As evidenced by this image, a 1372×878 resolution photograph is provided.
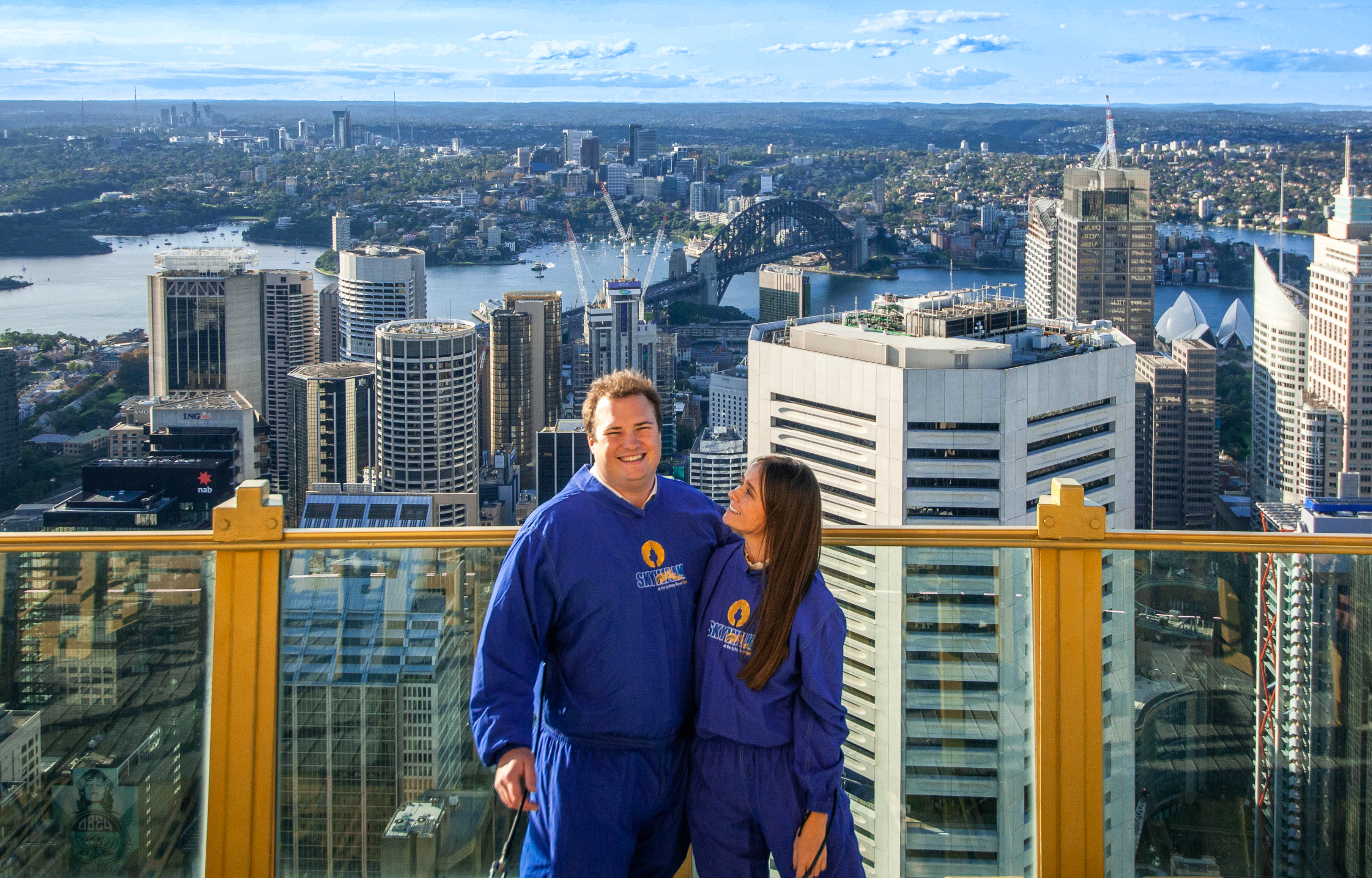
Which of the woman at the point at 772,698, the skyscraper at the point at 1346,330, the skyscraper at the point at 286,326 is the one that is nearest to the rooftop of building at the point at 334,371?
the skyscraper at the point at 286,326

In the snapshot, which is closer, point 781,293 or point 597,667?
point 597,667

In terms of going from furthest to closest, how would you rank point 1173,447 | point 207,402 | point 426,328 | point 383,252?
point 383,252 → point 426,328 → point 207,402 → point 1173,447

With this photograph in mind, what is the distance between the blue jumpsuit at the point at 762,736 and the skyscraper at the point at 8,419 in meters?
34.1

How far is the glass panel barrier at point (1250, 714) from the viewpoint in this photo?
1743mm

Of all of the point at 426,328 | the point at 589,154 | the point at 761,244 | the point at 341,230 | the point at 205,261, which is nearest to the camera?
the point at 426,328

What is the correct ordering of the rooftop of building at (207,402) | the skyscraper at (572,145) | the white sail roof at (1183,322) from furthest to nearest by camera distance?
the skyscraper at (572,145) < the white sail roof at (1183,322) < the rooftop of building at (207,402)

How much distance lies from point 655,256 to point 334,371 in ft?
65.3

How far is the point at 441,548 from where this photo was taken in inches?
69.2

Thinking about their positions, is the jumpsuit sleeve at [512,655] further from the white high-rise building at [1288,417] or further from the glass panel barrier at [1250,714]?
the white high-rise building at [1288,417]

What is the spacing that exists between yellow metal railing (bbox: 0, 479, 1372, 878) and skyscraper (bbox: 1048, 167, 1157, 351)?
4864 centimetres

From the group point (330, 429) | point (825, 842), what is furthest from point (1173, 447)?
point (825, 842)

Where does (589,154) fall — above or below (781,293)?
above

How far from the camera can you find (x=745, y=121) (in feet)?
253

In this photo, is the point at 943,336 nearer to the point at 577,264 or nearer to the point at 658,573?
the point at 658,573
